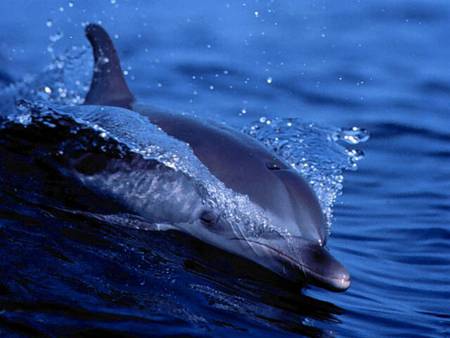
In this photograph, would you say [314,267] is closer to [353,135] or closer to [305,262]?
[305,262]

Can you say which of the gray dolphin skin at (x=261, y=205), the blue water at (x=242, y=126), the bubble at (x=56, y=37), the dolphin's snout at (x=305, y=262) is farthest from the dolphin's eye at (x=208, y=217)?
the bubble at (x=56, y=37)

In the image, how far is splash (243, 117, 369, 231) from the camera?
6.36 meters

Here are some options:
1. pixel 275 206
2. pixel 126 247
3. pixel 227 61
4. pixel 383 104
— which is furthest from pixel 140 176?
pixel 227 61

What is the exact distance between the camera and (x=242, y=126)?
28.9ft

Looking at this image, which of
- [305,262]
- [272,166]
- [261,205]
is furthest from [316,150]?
[305,262]

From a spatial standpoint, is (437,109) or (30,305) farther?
(437,109)

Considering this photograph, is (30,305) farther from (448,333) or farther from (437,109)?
(437,109)

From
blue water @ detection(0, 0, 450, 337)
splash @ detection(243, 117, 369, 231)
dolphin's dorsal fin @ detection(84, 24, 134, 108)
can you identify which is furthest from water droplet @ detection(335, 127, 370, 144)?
dolphin's dorsal fin @ detection(84, 24, 134, 108)

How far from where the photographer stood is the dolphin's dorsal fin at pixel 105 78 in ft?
21.7

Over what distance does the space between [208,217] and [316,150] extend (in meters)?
2.02

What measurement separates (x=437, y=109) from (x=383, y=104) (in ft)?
1.91

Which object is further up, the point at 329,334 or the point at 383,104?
the point at 383,104

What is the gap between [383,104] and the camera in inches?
391

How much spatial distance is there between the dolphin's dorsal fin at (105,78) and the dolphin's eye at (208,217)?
52.9 inches
